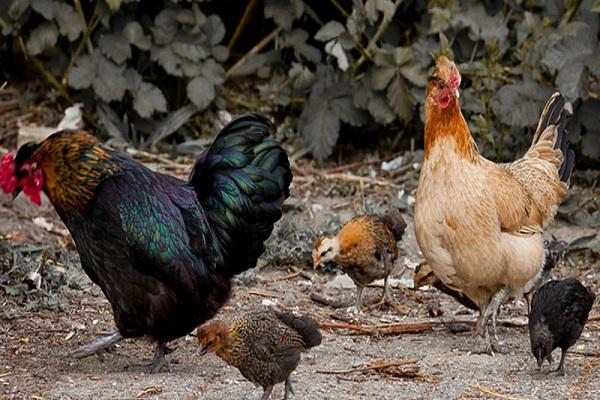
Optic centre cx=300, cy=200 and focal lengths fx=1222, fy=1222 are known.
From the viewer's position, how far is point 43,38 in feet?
36.0

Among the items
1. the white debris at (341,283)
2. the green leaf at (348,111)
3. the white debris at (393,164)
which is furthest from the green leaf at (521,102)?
the white debris at (341,283)

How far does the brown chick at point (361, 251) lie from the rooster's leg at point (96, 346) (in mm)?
1784

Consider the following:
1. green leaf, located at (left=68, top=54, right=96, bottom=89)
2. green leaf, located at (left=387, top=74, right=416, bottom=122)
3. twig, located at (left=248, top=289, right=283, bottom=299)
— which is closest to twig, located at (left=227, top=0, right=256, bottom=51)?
green leaf, located at (left=68, top=54, right=96, bottom=89)

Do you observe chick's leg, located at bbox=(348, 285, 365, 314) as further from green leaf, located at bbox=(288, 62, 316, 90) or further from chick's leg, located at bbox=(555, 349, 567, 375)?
green leaf, located at bbox=(288, 62, 316, 90)

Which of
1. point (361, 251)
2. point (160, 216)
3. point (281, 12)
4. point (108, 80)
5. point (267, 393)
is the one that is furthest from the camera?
point (281, 12)

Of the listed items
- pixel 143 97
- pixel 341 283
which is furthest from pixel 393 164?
pixel 143 97

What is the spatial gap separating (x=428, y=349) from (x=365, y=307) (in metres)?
1.12

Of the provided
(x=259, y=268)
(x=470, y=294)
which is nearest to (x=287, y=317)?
(x=470, y=294)

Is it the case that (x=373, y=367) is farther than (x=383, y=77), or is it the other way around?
(x=383, y=77)

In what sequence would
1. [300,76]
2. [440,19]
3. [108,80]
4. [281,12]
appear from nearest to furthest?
[440,19], [108,80], [300,76], [281,12]

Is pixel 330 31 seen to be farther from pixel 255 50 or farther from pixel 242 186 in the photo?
pixel 242 186

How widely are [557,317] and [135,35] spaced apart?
5452 millimetres

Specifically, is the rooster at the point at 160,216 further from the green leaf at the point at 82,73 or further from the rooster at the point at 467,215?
the green leaf at the point at 82,73

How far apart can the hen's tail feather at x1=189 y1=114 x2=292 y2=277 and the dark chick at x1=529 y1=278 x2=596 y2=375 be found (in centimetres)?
165
